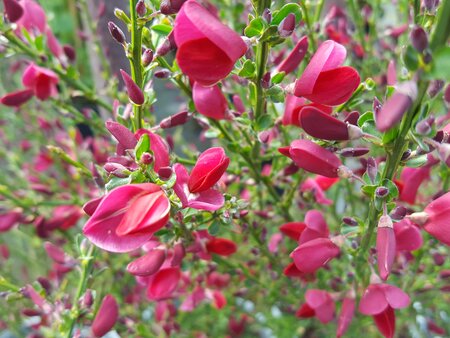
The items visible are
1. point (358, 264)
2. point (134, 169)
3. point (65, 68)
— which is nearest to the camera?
point (134, 169)

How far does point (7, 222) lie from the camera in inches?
26.1

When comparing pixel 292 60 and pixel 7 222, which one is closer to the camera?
pixel 292 60

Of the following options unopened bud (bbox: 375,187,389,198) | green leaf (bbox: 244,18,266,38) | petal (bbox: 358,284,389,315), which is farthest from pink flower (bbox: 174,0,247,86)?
petal (bbox: 358,284,389,315)

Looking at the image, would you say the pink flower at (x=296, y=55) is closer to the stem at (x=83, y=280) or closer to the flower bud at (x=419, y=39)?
the flower bud at (x=419, y=39)

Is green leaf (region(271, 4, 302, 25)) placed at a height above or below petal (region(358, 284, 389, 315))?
above

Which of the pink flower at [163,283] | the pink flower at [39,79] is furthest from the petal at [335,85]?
the pink flower at [39,79]

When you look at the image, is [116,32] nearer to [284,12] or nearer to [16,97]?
[284,12]

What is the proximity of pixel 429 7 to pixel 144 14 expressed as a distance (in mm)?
211

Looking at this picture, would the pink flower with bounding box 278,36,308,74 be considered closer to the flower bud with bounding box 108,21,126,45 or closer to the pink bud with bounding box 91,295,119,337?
the flower bud with bounding box 108,21,126,45

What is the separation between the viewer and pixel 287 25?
33cm

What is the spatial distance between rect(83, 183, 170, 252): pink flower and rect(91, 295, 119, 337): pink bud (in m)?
0.18

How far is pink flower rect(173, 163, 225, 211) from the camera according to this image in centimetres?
33

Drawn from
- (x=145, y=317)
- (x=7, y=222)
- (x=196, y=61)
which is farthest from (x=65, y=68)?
(x=145, y=317)

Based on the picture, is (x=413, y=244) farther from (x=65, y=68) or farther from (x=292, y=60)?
(x=65, y=68)
